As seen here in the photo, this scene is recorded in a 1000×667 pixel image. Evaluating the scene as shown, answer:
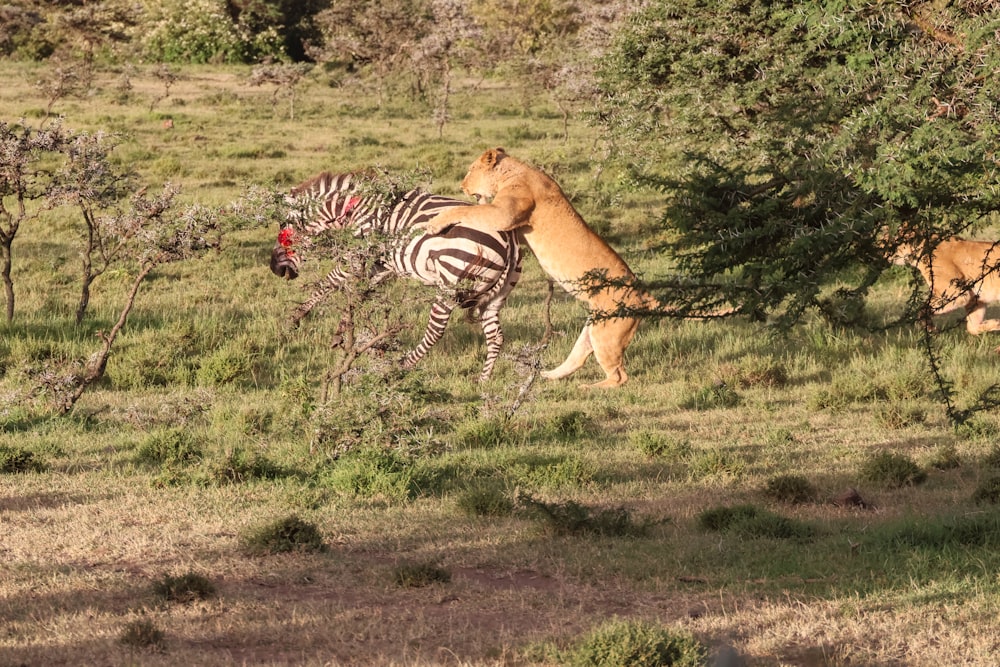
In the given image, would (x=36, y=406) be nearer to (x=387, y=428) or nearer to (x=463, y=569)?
(x=387, y=428)

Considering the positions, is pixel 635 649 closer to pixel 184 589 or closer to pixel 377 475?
pixel 184 589

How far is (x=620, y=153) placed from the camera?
16.6 metres

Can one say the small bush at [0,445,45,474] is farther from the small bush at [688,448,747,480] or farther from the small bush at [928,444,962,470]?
the small bush at [928,444,962,470]

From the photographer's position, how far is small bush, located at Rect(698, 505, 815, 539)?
7.52 meters

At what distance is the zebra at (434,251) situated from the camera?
1198 centimetres

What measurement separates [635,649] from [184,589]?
2379mm

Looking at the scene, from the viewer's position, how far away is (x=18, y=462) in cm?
906

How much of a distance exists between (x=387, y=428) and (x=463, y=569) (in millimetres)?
2299

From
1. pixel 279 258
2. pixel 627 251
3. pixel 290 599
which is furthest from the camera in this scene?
pixel 627 251

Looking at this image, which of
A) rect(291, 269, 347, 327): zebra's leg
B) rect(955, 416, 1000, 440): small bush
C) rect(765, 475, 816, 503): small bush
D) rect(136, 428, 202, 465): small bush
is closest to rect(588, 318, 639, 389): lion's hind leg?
rect(291, 269, 347, 327): zebra's leg

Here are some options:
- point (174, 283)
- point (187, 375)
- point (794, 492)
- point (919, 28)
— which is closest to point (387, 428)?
point (794, 492)

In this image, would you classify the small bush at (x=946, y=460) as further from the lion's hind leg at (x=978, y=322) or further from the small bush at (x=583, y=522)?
the lion's hind leg at (x=978, y=322)

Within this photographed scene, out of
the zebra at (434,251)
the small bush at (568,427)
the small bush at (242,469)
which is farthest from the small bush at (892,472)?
the zebra at (434,251)

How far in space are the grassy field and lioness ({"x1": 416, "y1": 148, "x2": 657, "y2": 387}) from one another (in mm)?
491
